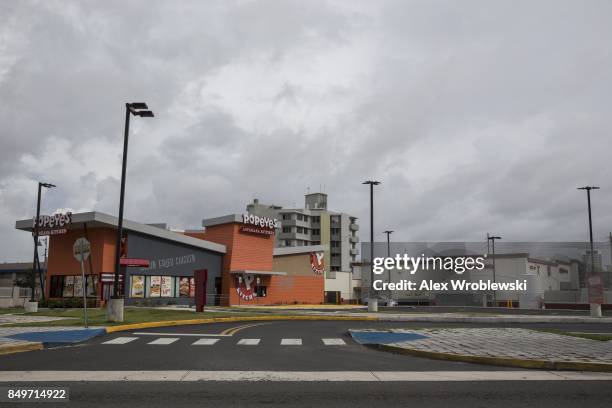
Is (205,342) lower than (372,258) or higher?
lower

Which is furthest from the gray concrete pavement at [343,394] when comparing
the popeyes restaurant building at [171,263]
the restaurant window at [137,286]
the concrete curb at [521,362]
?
the restaurant window at [137,286]

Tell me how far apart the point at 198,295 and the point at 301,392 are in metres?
25.0

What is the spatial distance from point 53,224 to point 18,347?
110ft

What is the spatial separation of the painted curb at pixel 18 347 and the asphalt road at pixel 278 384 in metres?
0.61

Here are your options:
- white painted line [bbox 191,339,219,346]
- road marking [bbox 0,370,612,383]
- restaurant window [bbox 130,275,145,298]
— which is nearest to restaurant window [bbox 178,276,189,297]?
restaurant window [bbox 130,275,145,298]

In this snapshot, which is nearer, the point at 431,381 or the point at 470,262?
the point at 431,381

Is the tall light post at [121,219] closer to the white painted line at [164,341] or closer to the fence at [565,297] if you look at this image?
the white painted line at [164,341]

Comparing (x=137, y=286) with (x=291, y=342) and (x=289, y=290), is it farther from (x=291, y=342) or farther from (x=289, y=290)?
(x=291, y=342)

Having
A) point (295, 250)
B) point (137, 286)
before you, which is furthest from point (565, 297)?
point (137, 286)

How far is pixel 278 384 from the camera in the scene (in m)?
10.1

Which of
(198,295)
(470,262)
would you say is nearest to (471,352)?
(198,295)

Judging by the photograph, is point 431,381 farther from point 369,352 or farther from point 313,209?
point 313,209

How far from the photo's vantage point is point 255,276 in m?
60.6

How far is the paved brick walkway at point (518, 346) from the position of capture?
13672 mm
